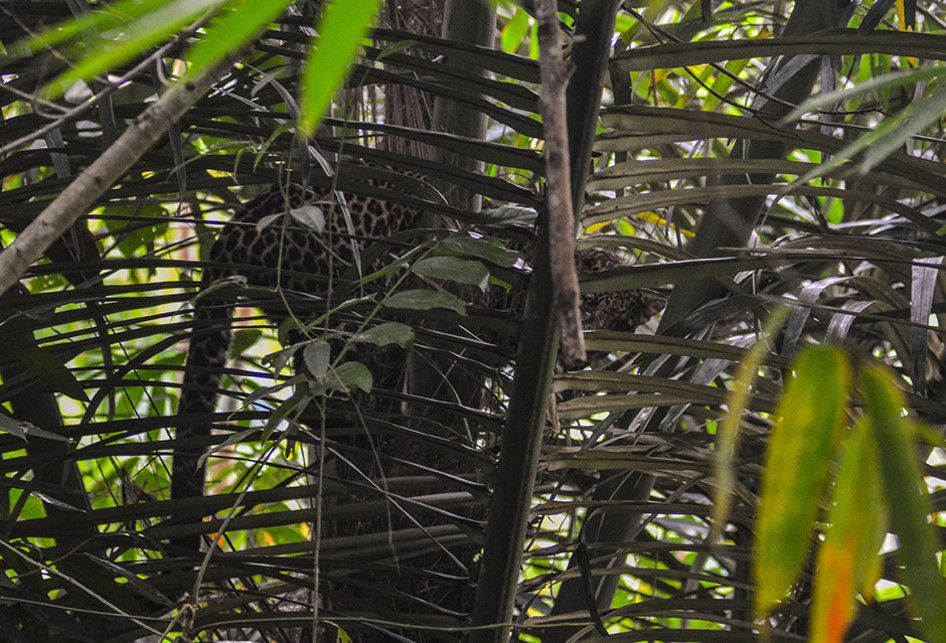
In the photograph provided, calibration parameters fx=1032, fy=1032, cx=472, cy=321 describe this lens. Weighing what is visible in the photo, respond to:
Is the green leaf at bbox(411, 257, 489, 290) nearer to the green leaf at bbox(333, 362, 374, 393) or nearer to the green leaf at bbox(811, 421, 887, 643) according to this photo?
the green leaf at bbox(333, 362, 374, 393)

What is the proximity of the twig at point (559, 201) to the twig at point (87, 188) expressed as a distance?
0.45ft

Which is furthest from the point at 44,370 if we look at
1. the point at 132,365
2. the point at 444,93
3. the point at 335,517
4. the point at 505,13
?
the point at 505,13

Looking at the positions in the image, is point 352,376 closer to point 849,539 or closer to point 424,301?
point 424,301

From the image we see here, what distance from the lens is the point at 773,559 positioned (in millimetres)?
351

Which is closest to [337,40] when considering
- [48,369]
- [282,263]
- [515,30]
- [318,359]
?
[318,359]

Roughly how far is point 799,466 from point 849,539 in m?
0.03

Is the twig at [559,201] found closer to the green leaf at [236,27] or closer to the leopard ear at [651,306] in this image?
the green leaf at [236,27]

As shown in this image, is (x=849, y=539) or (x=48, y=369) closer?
(x=849, y=539)

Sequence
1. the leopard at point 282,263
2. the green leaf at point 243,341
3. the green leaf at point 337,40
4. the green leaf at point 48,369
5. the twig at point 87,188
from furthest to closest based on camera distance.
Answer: the green leaf at point 243,341, the leopard at point 282,263, the green leaf at point 48,369, the twig at point 87,188, the green leaf at point 337,40

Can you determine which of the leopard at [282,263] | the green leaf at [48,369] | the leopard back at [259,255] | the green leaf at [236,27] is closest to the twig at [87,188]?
the green leaf at [236,27]

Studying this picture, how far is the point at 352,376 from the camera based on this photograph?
0.80 m

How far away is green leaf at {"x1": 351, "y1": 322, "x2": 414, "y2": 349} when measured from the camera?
773 millimetres

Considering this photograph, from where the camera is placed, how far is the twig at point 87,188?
42 cm

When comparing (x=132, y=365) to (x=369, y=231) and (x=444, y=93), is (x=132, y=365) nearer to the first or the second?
(x=444, y=93)
